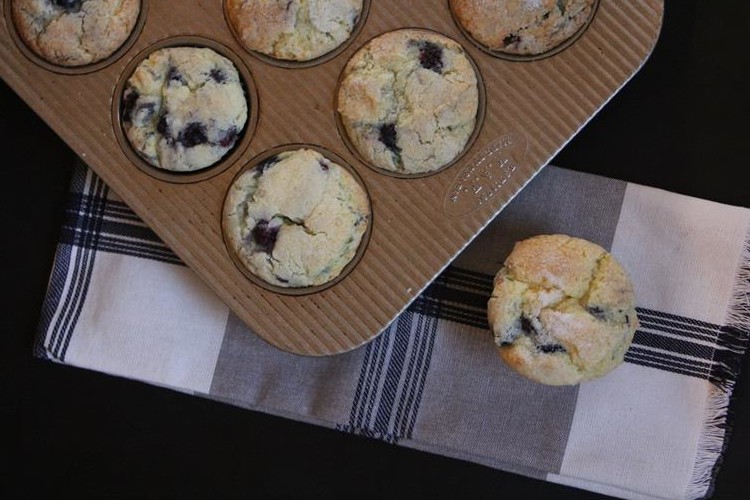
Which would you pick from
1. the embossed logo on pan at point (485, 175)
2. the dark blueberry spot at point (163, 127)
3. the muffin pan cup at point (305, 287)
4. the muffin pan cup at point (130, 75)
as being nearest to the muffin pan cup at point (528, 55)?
the embossed logo on pan at point (485, 175)

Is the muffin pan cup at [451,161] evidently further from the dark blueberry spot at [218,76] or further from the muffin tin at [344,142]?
the dark blueberry spot at [218,76]

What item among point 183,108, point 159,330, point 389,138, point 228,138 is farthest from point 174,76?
point 159,330

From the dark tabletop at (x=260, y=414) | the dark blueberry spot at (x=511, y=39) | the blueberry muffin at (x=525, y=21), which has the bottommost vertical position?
the dark tabletop at (x=260, y=414)

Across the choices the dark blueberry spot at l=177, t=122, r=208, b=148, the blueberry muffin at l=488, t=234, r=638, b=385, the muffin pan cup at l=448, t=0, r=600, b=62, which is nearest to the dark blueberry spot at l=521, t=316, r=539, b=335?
the blueberry muffin at l=488, t=234, r=638, b=385

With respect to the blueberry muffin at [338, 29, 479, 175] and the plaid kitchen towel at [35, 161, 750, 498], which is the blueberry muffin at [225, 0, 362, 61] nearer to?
the blueberry muffin at [338, 29, 479, 175]

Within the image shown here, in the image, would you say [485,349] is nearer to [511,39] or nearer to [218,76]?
[511,39]

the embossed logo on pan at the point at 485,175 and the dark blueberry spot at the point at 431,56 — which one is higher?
the dark blueberry spot at the point at 431,56
